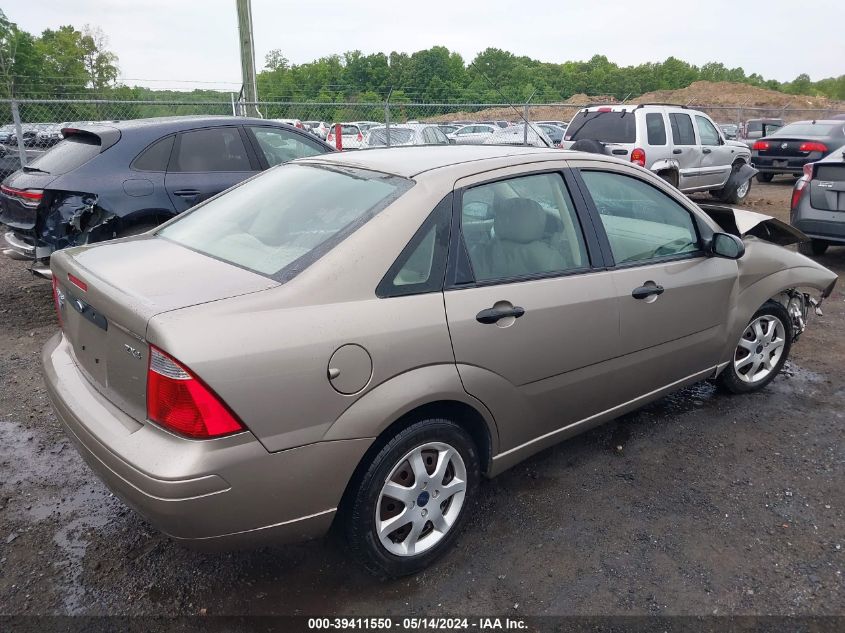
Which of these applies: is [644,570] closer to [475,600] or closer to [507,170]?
[475,600]

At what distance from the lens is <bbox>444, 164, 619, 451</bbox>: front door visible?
8.73 feet

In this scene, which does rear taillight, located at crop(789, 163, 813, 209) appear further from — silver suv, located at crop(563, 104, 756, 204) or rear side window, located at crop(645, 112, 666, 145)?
rear side window, located at crop(645, 112, 666, 145)

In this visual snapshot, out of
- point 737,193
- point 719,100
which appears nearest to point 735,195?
point 737,193

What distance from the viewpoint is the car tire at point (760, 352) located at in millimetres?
4219

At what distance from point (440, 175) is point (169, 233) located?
1389mm

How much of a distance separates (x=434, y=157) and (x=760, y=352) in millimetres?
2728

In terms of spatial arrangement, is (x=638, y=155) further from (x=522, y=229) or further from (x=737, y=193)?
(x=522, y=229)

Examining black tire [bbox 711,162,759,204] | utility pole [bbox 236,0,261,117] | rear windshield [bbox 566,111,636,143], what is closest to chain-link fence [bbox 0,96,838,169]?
utility pole [bbox 236,0,261,117]

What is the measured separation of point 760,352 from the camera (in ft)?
14.3

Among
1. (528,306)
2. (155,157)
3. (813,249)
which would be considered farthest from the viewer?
(813,249)

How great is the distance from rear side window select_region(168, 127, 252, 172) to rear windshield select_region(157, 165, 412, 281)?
113 inches

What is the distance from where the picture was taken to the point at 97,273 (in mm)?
2600

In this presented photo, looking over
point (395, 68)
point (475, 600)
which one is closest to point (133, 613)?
point (475, 600)

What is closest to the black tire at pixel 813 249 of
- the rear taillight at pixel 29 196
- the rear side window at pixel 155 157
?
the rear side window at pixel 155 157
